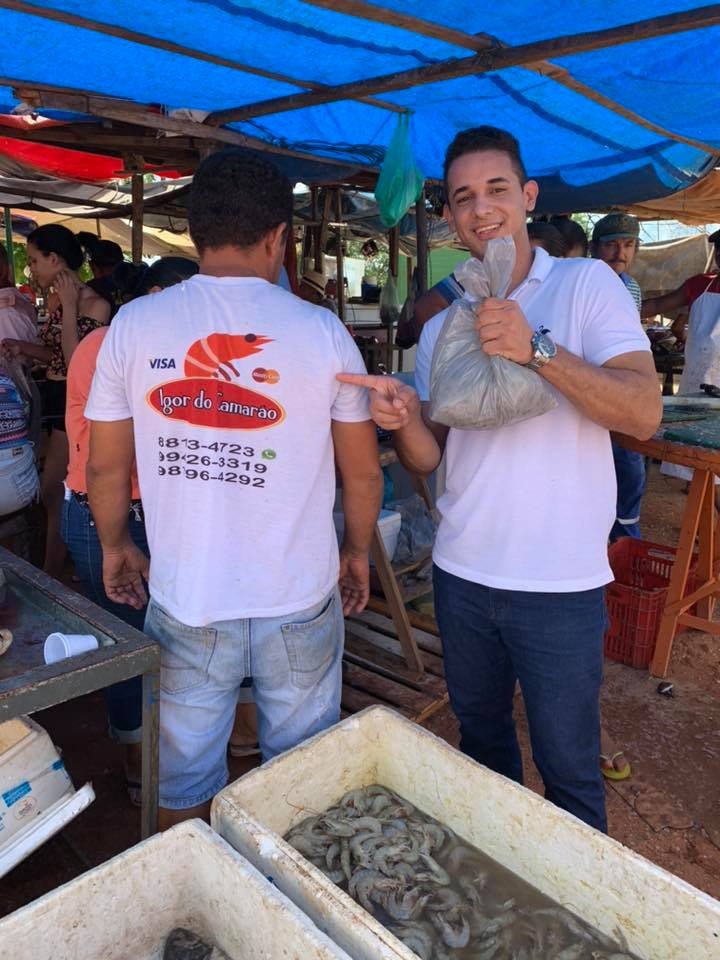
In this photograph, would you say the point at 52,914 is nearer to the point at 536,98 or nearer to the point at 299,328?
the point at 299,328

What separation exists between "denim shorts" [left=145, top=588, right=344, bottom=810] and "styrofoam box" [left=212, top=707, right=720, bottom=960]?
0.40 feet

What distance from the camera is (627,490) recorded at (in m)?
4.57

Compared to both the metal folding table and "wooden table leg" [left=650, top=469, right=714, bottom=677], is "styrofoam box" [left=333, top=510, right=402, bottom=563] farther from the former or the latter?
the metal folding table

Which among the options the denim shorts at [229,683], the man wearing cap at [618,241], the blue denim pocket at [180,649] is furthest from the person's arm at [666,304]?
the blue denim pocket at [180,649]

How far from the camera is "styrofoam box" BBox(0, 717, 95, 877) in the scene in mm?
1654

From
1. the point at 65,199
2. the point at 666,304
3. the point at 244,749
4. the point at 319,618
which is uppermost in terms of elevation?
the point at 65,199

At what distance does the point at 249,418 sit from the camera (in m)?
1.53

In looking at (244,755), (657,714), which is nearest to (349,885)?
(244,755)

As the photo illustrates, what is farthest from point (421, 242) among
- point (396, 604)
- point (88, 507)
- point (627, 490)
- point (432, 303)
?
point (88, 507)

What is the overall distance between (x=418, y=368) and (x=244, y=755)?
1795mm

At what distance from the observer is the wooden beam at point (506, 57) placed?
2297 mm

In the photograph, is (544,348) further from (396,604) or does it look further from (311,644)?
(396,604)

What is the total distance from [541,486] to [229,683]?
85cm

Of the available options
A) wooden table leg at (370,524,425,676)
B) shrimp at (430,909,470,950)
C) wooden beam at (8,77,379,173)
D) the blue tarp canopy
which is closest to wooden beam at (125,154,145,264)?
the blue tarp canopy
